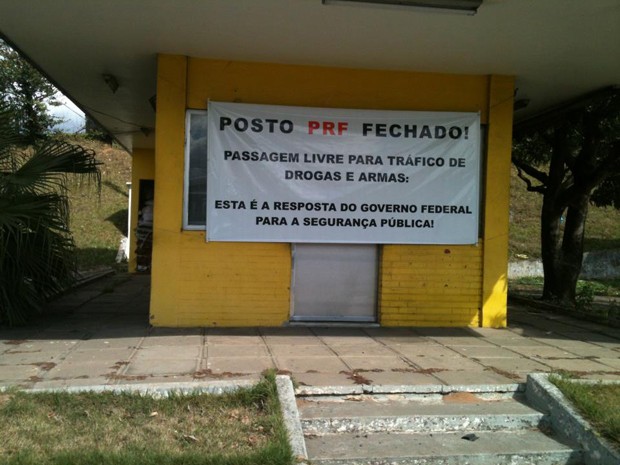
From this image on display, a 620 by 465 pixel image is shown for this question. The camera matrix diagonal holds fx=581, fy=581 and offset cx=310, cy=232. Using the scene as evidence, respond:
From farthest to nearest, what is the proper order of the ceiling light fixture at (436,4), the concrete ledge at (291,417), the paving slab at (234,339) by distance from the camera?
the paving slab at (234,339), the ceiling light fixture at (436,4), the concrete ledge at (291,417)

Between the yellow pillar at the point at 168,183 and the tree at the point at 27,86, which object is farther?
the tree at the point at 27,86

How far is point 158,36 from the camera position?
7.00 m

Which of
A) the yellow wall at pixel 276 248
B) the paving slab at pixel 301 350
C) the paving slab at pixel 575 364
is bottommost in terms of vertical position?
the paving slab at pixel 301 350

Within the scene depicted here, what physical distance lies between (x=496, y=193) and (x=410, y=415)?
179 inches

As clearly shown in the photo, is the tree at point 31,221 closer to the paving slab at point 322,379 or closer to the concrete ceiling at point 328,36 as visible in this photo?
the concrete ceiling at point 328,36

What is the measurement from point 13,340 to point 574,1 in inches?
280

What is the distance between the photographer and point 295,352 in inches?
253

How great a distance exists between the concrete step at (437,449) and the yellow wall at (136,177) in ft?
41.0

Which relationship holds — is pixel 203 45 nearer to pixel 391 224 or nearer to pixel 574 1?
pixel 391 224

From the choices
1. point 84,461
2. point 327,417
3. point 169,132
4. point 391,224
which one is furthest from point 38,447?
point 391,224

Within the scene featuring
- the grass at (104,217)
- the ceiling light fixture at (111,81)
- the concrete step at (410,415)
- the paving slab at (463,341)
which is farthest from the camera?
the grass at (104,217)

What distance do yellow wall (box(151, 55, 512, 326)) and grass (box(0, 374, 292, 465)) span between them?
305 cm

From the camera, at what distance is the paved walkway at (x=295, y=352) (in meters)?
5.43

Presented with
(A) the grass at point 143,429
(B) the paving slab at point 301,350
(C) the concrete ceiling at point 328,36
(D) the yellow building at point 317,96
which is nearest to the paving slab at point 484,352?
(D) the yellow building at point 317,96
